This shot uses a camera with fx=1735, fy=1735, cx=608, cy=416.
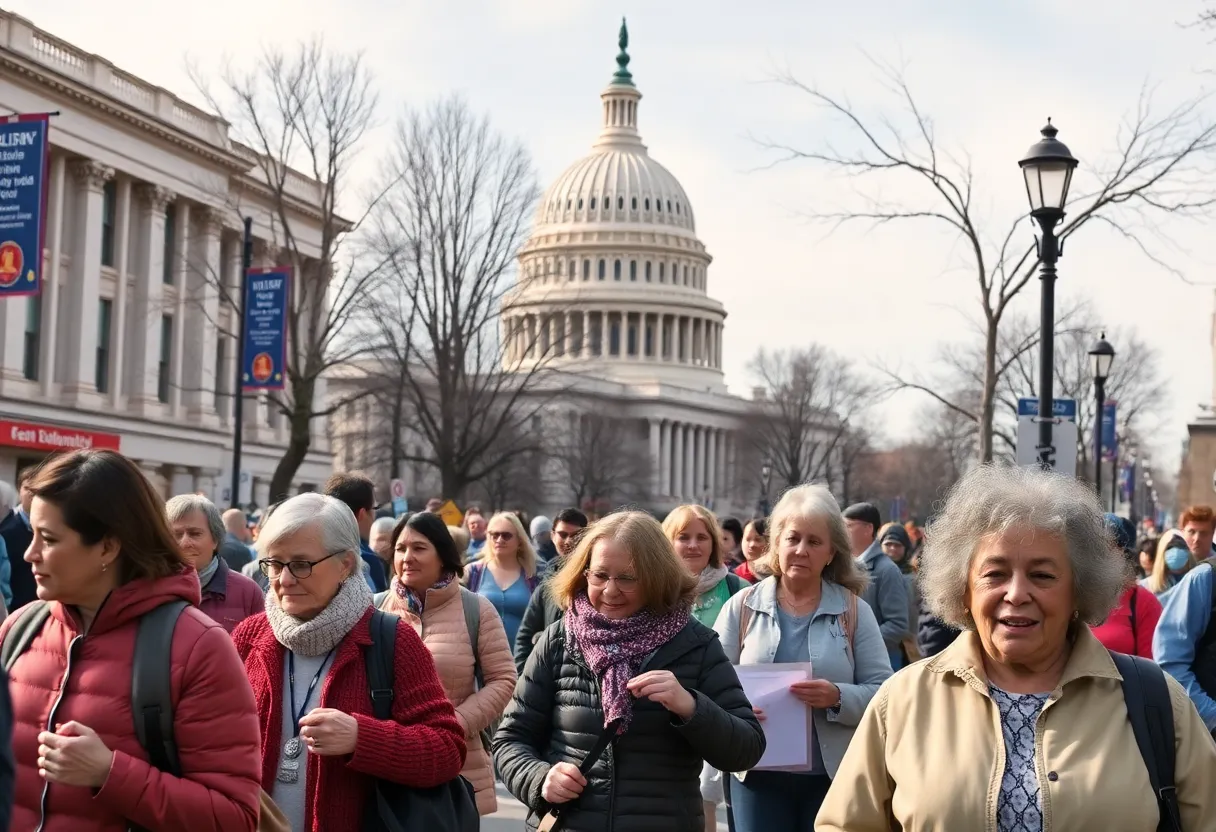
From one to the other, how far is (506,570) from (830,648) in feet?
15.2

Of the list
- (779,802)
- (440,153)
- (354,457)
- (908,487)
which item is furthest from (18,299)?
(908,487)

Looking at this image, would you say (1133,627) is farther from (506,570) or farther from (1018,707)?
(506,570)

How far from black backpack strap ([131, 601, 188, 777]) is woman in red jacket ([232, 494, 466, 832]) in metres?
0.90

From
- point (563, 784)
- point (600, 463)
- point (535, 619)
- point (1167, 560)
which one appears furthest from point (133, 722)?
point (600, 463)

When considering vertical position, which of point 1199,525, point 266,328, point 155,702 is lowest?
point 155,702

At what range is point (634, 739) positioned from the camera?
521cm

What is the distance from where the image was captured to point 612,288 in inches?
5374

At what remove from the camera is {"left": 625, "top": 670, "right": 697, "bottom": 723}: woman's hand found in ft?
16.4

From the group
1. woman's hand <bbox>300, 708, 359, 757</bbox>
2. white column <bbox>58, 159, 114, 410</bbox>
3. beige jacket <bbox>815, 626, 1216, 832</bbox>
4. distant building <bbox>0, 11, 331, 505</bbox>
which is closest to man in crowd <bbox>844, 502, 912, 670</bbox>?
woman's hand <bbox>300, 708, 359, 757</bbox>

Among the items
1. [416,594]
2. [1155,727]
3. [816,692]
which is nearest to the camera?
[1155,727]

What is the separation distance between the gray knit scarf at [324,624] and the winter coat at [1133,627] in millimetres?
3890

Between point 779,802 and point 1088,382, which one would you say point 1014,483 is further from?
point 1088,382

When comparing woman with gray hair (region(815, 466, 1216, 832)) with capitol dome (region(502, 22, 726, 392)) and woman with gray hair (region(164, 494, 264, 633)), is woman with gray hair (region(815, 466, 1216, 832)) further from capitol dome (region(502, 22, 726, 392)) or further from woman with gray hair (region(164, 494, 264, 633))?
capitol dome (region(502, 22, 726, 392))

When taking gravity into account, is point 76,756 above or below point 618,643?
below
